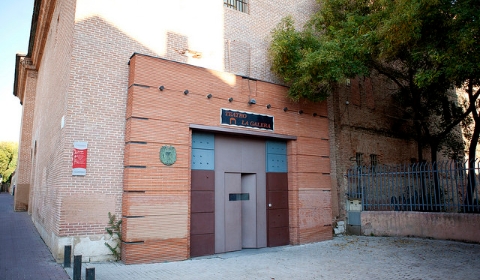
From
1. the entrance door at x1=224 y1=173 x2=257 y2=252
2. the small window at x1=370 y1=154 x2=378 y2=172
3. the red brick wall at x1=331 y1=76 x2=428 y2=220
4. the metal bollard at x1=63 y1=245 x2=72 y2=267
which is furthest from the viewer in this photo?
the small window at x1=370 y1=154 x2=378 y2=172

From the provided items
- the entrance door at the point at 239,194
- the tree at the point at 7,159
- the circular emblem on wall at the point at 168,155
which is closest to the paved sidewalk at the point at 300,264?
the entrance door at the point at 239,194

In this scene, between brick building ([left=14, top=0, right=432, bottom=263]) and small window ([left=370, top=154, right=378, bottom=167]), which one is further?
small window ([left=370, top=154, right=378, bottom=167])

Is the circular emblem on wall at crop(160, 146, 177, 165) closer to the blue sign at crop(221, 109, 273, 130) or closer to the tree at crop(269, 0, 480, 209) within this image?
the blue sign at crop(221, 109, 273, 130)

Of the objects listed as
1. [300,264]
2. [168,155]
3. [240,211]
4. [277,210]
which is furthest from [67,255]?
[277,210]

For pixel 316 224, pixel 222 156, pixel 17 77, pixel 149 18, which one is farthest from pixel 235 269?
pixel 17 77

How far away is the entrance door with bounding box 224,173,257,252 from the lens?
994 centimetres

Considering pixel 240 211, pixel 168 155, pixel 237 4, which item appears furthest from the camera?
pixel 237 4

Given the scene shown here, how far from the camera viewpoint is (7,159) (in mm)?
59031

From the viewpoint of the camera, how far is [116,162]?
28.0 ft

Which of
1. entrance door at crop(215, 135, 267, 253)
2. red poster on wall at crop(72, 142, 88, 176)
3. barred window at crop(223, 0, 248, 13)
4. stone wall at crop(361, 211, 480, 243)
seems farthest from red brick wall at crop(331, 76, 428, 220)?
red poster on wall at crop(72, 142, 88, 176)

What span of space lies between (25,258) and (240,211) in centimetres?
542

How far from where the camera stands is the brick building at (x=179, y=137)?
8227mm

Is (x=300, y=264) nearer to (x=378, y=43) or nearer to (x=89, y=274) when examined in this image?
(x=89, y=274)

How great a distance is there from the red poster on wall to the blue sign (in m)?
3.63
